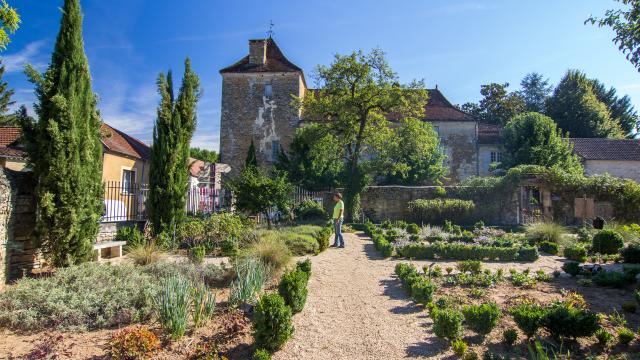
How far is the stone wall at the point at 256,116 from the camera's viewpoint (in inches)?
1056

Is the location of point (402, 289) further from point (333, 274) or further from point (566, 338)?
point (566, 338)

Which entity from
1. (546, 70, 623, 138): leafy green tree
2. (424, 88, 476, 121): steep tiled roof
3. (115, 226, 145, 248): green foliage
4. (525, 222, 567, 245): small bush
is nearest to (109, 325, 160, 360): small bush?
(115, 226, 145, 248): green foliage

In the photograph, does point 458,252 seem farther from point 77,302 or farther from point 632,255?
point 77,302

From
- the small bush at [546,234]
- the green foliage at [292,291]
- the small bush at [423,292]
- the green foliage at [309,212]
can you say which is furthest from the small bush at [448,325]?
the green foliage at [309,212]

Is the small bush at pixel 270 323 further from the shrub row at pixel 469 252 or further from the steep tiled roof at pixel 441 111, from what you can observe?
the steep tiled roof at pixel 441 111

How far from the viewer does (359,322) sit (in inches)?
195

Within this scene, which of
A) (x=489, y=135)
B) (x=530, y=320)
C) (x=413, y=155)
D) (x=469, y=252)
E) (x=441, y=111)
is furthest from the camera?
(x=489, y=135)

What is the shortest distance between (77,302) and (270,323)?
2.63 meters

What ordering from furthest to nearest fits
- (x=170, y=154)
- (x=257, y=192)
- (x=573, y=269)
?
1. (x=257, y=192)
2. (x=170, y=154)
3. (x=573, y=269)

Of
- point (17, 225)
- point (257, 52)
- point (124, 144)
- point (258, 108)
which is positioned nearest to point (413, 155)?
point (258, 108)

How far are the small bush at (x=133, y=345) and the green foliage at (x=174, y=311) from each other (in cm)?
40

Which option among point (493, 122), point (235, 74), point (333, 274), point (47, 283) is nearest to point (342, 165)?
point (235, 74)

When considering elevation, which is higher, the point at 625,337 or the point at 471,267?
the point at 471,267

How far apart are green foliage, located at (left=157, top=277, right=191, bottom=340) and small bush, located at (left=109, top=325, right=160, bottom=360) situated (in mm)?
403
